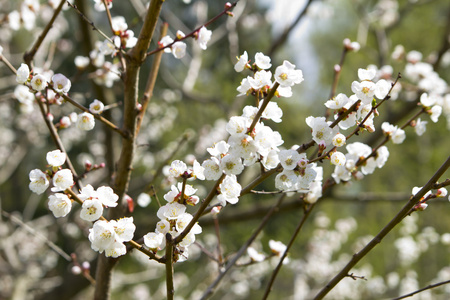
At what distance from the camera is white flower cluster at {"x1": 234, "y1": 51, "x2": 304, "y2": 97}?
86 cm

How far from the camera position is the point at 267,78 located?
0.90 meters

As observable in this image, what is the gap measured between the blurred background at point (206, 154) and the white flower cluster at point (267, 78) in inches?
29.4

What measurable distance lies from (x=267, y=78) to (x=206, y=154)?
9.12 ft

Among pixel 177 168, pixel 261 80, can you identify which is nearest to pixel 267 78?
pixel 261 80

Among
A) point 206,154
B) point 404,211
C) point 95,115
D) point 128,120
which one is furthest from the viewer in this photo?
point 206,154

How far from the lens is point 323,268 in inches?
243

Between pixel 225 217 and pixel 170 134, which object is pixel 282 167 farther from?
pixel 170 134

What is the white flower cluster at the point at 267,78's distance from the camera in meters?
0.86

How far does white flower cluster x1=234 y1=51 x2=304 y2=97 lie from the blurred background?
2.45ft

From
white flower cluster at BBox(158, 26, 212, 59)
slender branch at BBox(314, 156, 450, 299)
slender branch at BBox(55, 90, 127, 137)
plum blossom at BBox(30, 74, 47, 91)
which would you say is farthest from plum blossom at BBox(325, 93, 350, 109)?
plum blossom at BBox(30, 74, 47, 91)

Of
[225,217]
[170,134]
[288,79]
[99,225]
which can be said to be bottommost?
[99,225]

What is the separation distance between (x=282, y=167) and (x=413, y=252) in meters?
5.49

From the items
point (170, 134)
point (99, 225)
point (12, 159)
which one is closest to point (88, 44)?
point (99, 225)

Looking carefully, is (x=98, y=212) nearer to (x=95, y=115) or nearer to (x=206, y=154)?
(x=95, y=115)
